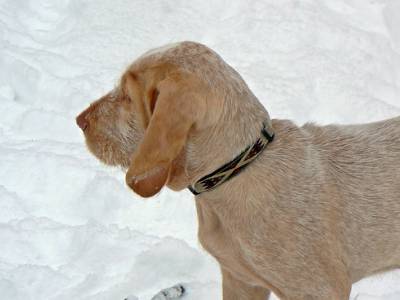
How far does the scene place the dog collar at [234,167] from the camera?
2.87m

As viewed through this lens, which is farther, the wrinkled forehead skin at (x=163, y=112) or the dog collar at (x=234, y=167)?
the dog collar at (x=234, y=167)

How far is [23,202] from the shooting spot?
503cm

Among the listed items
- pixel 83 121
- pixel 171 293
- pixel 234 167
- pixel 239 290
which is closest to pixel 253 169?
pixel 234 167

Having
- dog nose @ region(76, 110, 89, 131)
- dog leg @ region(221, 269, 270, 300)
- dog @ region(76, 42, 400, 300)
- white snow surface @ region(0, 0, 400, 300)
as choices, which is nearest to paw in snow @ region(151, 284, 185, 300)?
white snow surface @ region(0, 0, 400, 300)

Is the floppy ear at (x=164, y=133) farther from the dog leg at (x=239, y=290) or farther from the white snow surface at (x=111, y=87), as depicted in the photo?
the white snow surface at (x=111, y=87)

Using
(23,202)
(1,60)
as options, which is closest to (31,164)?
(23,202)

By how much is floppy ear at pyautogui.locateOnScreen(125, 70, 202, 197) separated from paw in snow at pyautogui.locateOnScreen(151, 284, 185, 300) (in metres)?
1.58

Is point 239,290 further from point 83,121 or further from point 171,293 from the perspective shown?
point 83,121

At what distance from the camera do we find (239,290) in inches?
145

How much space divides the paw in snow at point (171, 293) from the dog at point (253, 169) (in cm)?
90

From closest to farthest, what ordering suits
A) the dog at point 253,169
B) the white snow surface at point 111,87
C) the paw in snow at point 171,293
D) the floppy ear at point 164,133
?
the floppy ear at point 164,133, the dog at point 253,169, the paw in snow at point 171,293, the white snow surface at point 111,87

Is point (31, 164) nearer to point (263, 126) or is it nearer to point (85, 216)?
point (85, 216)

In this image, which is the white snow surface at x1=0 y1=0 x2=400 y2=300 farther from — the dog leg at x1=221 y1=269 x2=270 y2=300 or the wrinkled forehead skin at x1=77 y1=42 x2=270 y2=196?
the wrinkled forehead skin at x1=77 y1=42 x2=270 y2=196

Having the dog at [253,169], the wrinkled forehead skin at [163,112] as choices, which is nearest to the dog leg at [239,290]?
the dog at [253,169]
